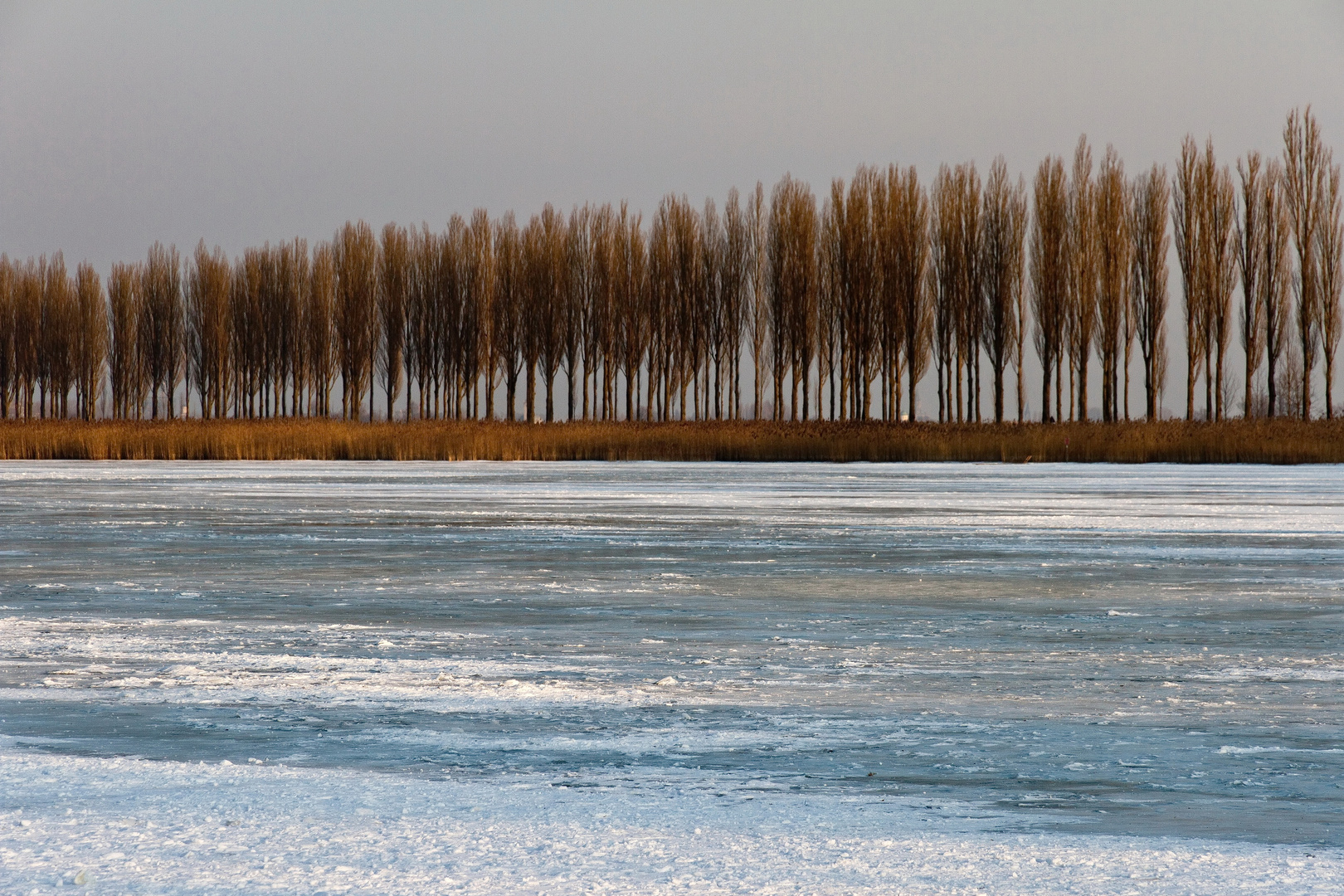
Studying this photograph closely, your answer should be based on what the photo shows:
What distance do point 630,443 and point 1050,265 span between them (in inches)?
726

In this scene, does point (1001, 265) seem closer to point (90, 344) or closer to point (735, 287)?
point (735, 287)

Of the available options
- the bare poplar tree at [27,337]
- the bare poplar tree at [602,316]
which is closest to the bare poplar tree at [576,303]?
the bare poplar tree at [602,316]

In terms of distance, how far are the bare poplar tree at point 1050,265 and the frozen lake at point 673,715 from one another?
32.3 meters

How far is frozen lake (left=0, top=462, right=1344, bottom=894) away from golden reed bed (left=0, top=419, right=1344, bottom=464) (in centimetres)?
1686

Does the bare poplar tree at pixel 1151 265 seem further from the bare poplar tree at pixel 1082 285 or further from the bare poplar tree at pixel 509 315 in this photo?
the bare poplar tree at pixel 509 315

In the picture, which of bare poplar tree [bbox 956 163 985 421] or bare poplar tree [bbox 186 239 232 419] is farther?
bare poplar tree [bbox 186 239 232 419]

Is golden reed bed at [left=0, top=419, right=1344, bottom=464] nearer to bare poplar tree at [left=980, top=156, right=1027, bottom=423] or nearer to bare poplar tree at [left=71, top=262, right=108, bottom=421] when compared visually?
bare poplar tree at [left=980, top=156, right=1027, bottom=423]

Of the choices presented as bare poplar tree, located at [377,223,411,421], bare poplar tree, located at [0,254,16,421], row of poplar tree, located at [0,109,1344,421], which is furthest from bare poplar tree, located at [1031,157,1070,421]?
bare poplar tree, located at [0,254,16,421]

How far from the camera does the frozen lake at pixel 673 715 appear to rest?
2.95 metres

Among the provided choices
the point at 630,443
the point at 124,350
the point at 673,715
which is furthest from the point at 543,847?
the point at 124,350

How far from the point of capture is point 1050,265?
136 feet

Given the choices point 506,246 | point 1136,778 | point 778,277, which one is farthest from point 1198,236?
point 1136,778

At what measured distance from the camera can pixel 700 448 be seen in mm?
27750

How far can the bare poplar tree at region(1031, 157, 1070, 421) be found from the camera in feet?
136
